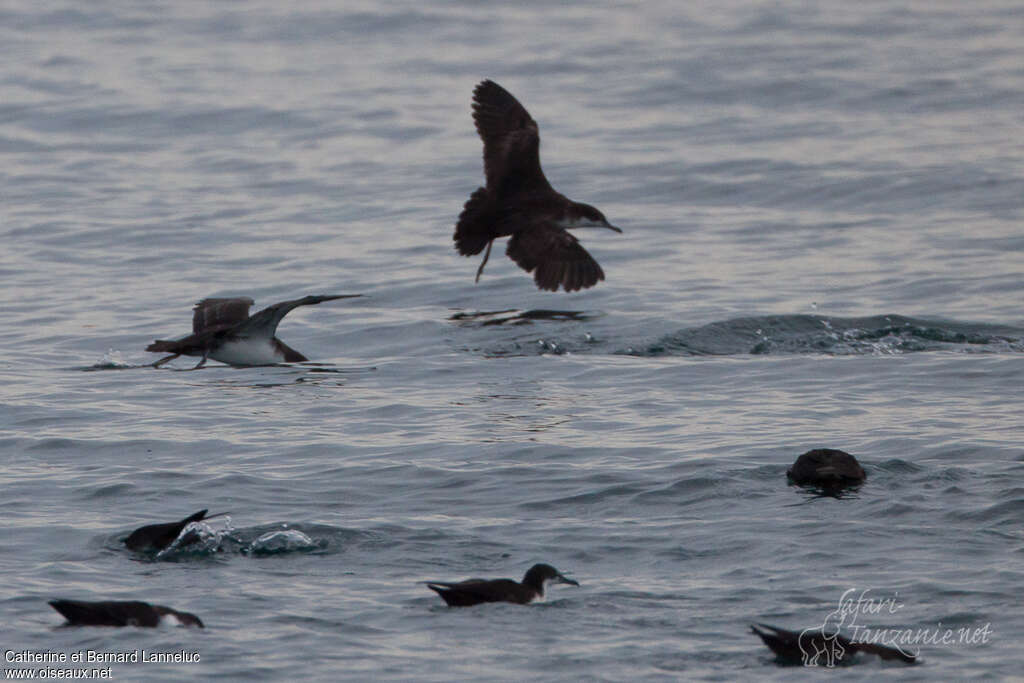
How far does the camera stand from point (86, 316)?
14531 mm

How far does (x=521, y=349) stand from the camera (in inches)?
531

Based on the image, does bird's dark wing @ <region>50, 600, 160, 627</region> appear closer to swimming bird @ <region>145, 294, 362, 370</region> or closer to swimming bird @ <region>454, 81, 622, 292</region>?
swimming bird @ <region>145, 294, 362, 370</region>

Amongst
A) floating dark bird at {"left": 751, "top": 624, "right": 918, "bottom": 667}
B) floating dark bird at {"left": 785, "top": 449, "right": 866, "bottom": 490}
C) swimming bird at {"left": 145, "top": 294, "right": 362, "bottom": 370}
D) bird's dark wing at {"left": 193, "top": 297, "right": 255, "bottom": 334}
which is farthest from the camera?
bird's dark wing at {"left": 193, "top": 297, "right": 255, "bottom": 334}

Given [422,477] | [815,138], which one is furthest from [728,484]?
[815,138]

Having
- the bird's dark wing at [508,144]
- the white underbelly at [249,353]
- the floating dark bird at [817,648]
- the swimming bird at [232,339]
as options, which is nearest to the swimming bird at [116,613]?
the floating dark bird at [817,648]

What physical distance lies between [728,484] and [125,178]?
511 inches

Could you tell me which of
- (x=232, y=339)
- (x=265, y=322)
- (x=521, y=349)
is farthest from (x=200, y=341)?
(x=521, y=349)

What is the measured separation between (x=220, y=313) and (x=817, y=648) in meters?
7.08

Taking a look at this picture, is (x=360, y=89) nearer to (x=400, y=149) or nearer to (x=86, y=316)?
(x=400, y=149)

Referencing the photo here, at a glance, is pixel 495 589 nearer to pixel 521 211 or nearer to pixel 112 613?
pixel 112 613

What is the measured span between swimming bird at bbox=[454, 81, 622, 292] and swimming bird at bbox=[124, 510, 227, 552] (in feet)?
22.7

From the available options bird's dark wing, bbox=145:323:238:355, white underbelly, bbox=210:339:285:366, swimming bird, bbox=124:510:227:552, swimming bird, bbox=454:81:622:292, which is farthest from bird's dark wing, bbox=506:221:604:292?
swimming bird, bbox=124:510:227:552

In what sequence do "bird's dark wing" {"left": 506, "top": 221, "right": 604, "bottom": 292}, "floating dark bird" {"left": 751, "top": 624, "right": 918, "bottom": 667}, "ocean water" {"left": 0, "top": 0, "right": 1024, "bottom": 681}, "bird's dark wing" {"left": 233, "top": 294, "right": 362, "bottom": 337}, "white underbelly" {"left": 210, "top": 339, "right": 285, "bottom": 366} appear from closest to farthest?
"floating dark bird" {"left": 751, "top": 624, "right": 918, "bottom": 667} → "ocean water" {"left": 0, "top": 0, "right": 1024, "bottom": 681} → "bird's dark wing" {"left": 233, "top": 294, "right": 362, "bottom": 337} → "white underbelly" {"left": 210, "top": 339, "right": 285, "bottom": 366} → "bird's dark wing" {"left": 506, "top": 221, "right": 604, "bottom": 292}

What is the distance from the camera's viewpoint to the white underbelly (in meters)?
12.7
